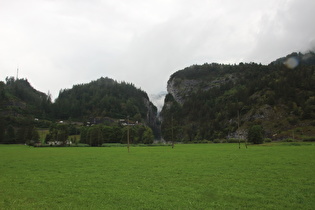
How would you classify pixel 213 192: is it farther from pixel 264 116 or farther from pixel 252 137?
pixel 264 116

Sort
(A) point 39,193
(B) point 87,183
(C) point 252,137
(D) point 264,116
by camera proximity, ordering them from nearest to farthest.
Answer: (A) point 39,193 → (B) point 87,183 → (C) point 252,137 → (D) point 264,116

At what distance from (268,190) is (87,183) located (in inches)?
564

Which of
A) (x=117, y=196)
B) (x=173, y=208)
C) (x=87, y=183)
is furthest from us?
(x=87, y=183)

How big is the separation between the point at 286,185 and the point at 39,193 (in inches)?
715

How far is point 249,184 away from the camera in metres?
19.4

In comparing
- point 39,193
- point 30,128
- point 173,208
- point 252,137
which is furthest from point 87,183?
point 30,128

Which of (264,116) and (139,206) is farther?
(264,116)

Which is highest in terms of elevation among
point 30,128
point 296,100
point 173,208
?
point 296,100

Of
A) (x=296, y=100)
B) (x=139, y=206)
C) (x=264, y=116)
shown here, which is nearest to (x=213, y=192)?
(x=139, y=206)

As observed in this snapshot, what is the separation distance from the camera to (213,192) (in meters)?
17.0

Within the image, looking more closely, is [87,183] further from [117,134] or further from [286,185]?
[117,134]

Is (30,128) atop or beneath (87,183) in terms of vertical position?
atop

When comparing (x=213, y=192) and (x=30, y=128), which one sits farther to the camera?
(x=30, y=128)

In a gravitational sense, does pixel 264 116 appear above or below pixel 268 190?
above
